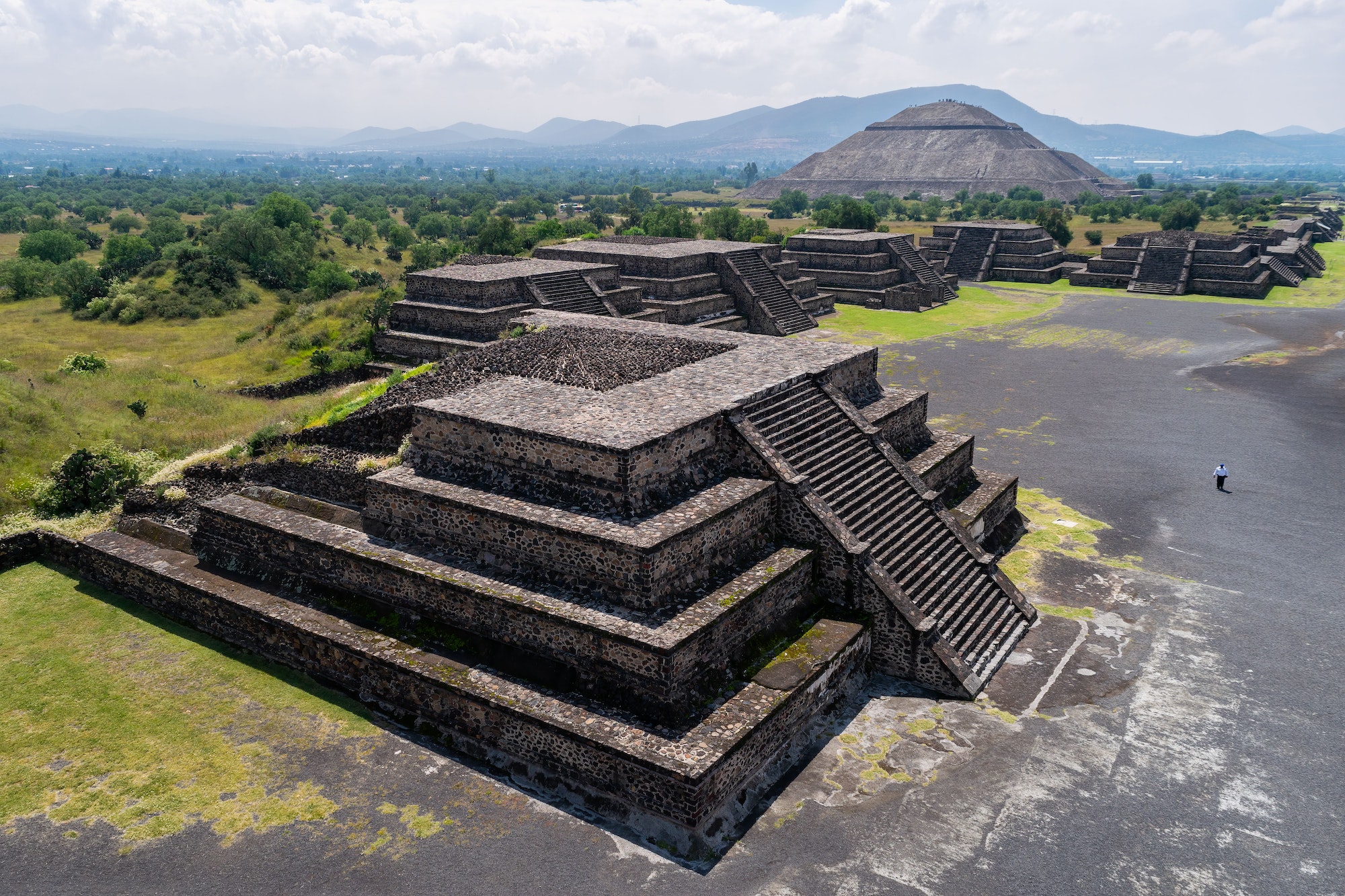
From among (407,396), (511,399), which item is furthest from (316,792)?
(407,396)

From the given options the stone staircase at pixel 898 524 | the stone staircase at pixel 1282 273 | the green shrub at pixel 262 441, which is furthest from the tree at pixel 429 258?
the stone staircase at pixel 1282 273

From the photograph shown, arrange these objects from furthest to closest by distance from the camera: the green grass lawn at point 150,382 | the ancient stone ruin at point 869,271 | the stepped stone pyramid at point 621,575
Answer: the ancient stone ruin at point 869,271 → the green grass lawn at point 150,382 → the stepped stone pyramid at point 621,575

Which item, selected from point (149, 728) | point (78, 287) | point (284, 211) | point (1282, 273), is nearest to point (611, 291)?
point (149, 728)

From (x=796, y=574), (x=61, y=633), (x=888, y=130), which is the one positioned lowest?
(x=61, y=633)

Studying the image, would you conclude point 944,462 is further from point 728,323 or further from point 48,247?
point 48,247

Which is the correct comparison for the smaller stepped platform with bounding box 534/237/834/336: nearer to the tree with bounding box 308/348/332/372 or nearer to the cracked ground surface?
the tree with bounding box 308/348/332/372

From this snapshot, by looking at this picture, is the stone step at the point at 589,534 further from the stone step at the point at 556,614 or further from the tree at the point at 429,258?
the tree at the point at 429,258

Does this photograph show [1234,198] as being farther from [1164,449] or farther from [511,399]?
[511,399]
